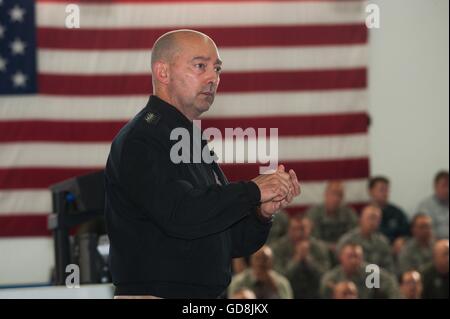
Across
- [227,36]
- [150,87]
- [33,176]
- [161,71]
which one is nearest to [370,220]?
[227,36]

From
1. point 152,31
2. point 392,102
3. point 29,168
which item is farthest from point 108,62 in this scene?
point 392,102

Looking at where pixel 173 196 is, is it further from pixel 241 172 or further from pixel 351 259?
pixel 241 172

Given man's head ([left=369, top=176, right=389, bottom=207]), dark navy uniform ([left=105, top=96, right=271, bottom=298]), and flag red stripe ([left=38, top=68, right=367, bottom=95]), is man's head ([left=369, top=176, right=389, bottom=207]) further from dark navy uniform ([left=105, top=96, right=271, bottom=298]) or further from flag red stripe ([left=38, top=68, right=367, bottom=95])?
dark navy uniform ([left=105, top=96, right=271, bottom=298])

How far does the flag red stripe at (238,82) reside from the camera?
10953 millimetres

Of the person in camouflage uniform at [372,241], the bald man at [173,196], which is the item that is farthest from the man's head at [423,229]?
the bald man at [173,196]

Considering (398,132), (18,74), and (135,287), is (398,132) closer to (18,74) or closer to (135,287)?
(18,74)

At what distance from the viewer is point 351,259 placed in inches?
370

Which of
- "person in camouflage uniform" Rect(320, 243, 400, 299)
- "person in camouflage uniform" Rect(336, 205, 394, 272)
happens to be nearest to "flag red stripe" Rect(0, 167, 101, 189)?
"person in camouflage uniform" Rect(336, 205, 394, 272)

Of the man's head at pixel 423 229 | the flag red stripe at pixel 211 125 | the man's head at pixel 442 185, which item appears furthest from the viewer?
the man's head at pixel 442 185

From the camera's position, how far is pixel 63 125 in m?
11.0

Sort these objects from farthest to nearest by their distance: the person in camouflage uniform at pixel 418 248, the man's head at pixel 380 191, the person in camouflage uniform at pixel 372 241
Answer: the man's head at pixel 380 191, the person in camouflage uniform at pixel 418 248, the person in camouflage uniform at pixel 372 241

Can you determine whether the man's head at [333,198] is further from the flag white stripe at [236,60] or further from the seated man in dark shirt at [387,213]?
the flag white stripe at [236,60]

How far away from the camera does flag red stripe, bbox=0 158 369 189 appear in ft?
35.3

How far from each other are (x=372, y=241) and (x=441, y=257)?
0.81 metres
